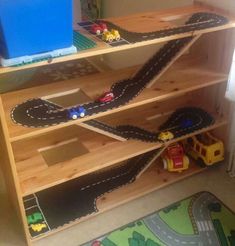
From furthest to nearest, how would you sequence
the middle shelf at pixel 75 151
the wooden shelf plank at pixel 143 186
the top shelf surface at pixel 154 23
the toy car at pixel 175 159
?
the toy car at pixel 175 159
the wooden shelf plank at pixel 143 186
the middle shelf at pixel 75 151
the top shelf surface at pixel 154 23

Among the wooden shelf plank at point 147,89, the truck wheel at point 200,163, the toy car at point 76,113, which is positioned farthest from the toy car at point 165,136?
the toy car at point 76,113

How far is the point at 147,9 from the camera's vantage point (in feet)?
7.14

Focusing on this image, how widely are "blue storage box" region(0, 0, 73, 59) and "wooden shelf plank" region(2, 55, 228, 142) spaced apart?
326 millimetres

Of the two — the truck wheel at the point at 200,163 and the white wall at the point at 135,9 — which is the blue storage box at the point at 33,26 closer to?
the white wall at the point at 135,9

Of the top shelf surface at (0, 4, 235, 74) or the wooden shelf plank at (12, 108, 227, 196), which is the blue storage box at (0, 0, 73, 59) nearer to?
the top shelf surface at (0, 4, 235, 74)

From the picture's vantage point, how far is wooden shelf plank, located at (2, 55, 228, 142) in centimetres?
148

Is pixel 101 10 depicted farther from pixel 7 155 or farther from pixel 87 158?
pixel 7 155

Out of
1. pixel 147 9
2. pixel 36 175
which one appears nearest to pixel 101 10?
pixel 147 9

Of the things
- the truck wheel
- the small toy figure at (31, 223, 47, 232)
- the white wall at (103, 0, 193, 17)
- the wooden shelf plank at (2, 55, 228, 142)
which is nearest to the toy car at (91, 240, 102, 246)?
the small toy figure at (31, 223, 47, 232)

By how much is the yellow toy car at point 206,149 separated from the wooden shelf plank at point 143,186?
0.06 m

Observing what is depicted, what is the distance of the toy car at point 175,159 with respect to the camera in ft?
6.08

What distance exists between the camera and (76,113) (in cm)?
137

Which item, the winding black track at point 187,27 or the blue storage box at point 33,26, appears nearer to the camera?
the blue storage box at point 33,26

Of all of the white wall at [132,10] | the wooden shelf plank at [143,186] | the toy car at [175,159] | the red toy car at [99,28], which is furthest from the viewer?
the white wall at [132,10]
